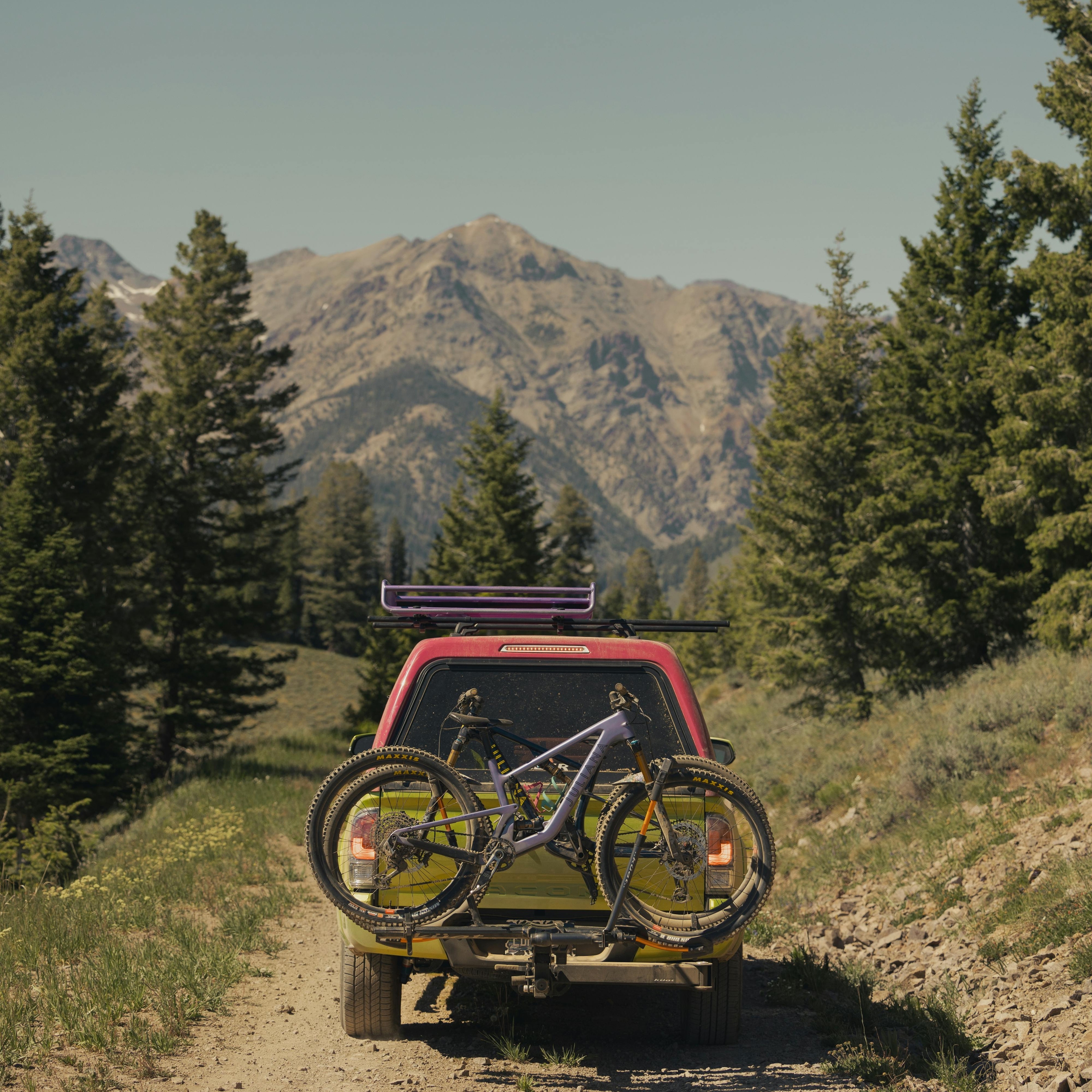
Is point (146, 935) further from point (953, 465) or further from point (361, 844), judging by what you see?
point (953, 465)

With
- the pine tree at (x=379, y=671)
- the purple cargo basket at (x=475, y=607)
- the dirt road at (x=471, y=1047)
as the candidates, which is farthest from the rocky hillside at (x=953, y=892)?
the pine tree at (x=379, y=671)

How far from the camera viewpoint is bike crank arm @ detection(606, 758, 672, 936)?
486cm

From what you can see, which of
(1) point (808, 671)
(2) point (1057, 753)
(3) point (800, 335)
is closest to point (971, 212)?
(3) point (800, 335)

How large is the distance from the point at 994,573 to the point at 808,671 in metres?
4.78

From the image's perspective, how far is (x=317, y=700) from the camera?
74688 mm

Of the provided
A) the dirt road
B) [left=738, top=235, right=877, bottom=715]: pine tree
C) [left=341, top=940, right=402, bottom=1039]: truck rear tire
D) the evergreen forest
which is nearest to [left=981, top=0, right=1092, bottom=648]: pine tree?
the evergreen forest

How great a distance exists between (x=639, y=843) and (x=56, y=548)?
17.2 m

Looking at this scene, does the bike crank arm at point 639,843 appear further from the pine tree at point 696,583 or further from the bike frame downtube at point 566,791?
the pine tree at point 696,583

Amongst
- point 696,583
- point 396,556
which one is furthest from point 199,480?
point 696,583

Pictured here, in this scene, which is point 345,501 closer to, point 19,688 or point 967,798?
point 19,688

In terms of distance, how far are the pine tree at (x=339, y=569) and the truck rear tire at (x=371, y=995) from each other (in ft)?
293

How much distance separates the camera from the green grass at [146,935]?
17.6 feet

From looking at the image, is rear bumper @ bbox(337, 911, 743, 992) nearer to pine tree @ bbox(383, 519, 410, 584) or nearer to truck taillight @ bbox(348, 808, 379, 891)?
truck taillight @ bbox(348, 808, 379, 891)

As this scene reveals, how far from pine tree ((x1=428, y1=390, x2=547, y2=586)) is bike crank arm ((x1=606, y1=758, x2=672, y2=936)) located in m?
30.9
